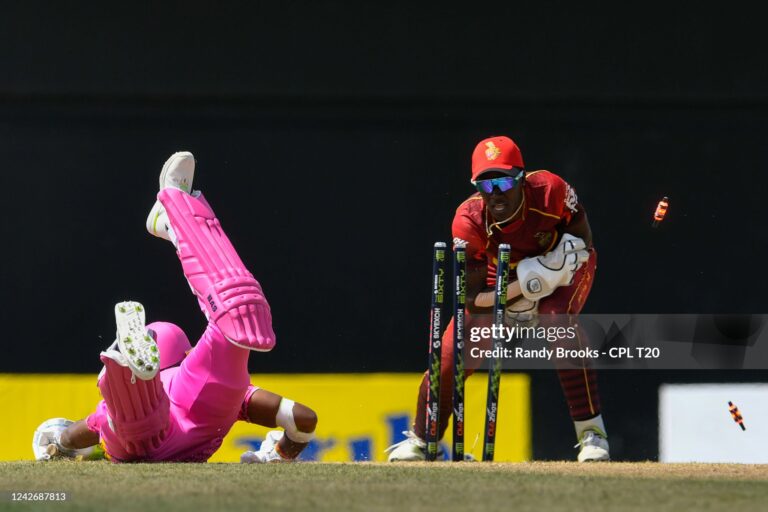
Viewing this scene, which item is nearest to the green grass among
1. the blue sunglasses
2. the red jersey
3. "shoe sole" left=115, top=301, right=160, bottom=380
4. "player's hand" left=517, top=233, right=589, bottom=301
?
"shoe sole" left=115, top=301, right=160, bottom=380

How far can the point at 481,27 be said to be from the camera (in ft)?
24.4

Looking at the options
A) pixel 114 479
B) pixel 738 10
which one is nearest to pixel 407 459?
pixel 114 479

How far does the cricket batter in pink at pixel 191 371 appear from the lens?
529 centimetres

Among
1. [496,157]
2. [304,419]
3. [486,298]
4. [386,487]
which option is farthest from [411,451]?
[386,487]

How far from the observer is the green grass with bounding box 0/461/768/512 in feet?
13.3

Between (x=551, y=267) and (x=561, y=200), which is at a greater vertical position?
(x=561, y=200)

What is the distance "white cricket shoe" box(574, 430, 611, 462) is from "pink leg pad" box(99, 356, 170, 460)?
1937 millimetres

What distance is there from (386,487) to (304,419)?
54.5 inches

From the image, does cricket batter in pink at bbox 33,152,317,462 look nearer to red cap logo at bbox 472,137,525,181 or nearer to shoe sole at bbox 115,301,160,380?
shoe sole at bbox 115,301,160,380

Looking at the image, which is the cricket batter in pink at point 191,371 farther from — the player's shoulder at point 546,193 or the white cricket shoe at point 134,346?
the player's shoulder at point 546,193

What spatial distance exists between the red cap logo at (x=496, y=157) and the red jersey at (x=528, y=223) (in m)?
0.19

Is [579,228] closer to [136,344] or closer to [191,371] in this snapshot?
[191,371]

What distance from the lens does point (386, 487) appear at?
177 inches

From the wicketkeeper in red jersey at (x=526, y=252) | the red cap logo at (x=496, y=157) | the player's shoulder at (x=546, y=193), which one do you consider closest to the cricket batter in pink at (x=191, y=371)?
the wicketkeeper in red jersey at (x=526, y=252)
